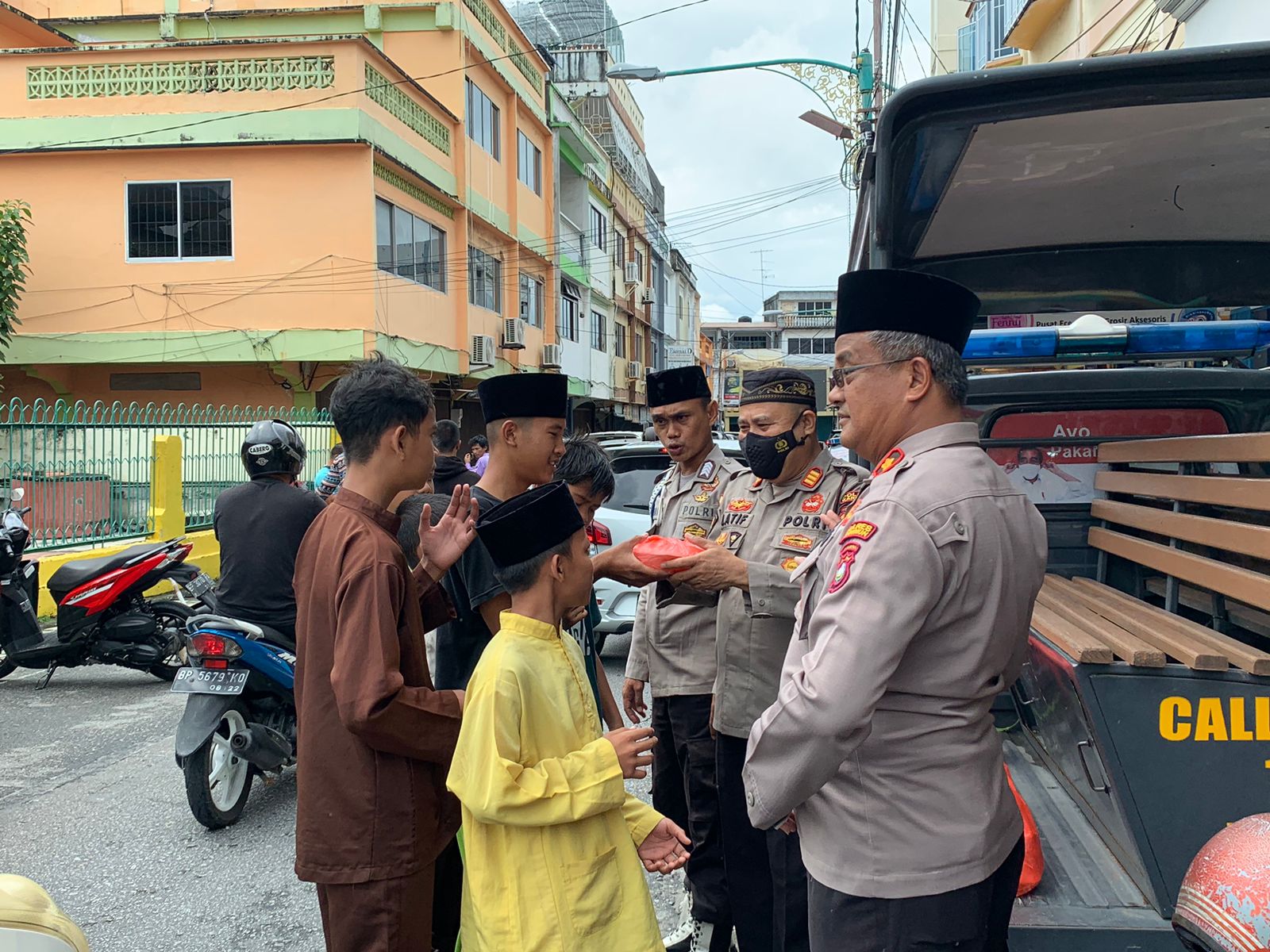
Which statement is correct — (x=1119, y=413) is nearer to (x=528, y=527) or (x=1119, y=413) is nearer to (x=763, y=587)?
(x=763, y=587)

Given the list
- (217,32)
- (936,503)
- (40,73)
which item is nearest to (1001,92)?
(936,503)

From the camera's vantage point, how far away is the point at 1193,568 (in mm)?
2957

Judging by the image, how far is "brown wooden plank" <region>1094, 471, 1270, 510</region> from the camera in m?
2.64

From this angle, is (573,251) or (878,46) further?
(573,251)

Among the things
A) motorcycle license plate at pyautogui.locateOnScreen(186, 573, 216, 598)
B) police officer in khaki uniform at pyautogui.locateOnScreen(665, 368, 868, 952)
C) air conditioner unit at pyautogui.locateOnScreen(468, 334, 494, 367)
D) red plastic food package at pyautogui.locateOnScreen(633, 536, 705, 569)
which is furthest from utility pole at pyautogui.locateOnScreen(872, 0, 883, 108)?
red plastic food package at pyautogui.locateOnScreen(633, 536, 705, 569)

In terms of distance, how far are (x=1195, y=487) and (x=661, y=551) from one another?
70.7 inches

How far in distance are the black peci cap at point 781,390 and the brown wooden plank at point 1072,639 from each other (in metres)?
1.01

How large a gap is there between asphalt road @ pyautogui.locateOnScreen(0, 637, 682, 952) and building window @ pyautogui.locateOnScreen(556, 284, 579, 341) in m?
22.3

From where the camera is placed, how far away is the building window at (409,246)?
1681 centimetres

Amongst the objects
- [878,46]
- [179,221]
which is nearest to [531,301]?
[179,221]

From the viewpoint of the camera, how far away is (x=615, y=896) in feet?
6.79

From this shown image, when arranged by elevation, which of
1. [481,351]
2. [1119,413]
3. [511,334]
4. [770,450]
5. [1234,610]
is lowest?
[1234,610]

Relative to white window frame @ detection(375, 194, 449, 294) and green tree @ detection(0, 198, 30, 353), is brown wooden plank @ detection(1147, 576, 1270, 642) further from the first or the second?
green tree @ detection(0, 198, 30, 353)

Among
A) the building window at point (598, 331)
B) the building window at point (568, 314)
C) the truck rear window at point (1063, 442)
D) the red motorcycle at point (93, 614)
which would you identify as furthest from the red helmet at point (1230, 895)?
the building window at point (598, 331)
